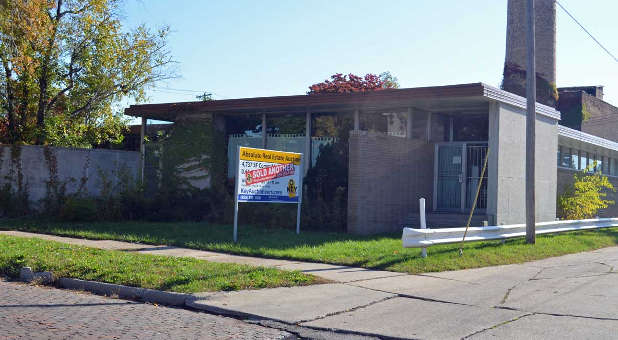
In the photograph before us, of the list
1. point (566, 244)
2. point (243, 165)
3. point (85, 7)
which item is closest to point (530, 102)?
point (566, 244)

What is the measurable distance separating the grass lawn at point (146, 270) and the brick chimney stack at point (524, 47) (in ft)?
78.5

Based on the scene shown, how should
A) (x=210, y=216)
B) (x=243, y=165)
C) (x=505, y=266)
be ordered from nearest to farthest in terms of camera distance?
(x=505, y=266) < (x=243, y=165) < (x=210, y=216)

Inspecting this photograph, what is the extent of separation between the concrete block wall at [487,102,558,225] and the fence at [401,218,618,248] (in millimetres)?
914

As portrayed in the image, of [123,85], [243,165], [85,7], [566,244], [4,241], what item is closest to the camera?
[4,241]

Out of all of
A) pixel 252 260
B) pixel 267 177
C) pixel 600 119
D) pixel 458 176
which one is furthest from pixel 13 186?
pixel 600 119

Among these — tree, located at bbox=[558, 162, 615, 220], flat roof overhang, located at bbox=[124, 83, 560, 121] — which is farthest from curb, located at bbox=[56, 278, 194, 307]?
tree, located at bbox=[558, 162, 615, 220]

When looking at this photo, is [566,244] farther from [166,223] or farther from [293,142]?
[166,223]

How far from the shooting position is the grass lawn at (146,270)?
30.7ft

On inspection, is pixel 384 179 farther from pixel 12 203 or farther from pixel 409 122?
pixel 12 203

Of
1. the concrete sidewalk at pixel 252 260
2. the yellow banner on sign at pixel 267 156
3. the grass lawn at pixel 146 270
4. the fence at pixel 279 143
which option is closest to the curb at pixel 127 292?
the grass lawn at pixel 146 270

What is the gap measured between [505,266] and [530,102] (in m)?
4.44

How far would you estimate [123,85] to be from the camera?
2342 centimetres

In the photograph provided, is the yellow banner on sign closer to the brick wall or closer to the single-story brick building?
the single-story brick building

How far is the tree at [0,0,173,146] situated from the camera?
20.6 metres
